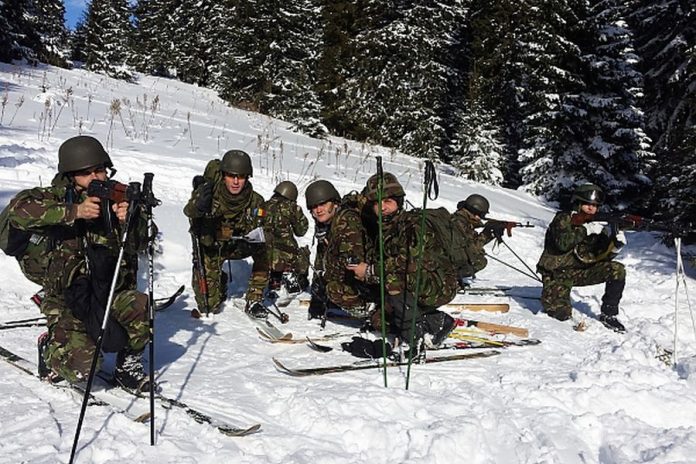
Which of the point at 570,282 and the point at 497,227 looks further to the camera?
the point at 497,227

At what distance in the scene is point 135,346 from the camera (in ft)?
12.6

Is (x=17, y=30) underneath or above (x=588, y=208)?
above

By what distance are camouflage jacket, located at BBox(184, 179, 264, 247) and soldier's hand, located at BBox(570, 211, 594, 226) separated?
145 inches

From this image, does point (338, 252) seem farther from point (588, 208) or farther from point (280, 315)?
point (588, 208)

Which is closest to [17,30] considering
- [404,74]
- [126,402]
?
[404,74]

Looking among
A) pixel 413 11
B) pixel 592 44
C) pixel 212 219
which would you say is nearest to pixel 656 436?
pixel 212 219

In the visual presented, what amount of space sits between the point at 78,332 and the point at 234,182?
258cm

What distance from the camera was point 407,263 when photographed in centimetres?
495

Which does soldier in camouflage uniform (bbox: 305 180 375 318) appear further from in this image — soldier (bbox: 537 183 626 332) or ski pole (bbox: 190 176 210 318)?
soldier (bbox: 537 183 626 332)

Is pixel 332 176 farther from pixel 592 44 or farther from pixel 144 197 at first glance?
pixel 592 44

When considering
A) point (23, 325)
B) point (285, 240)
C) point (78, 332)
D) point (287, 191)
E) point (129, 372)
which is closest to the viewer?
point (78, 332)

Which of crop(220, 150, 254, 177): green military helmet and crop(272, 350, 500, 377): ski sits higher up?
crop(220, 150, 254, 177): green military helmet

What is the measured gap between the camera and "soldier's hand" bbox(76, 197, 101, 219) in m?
3.37

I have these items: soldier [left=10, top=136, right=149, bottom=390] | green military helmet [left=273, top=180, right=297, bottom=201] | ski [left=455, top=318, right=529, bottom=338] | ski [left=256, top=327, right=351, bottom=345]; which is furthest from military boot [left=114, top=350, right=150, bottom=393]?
green military helmet [left=273, top=180, right=297, bottom=201]
